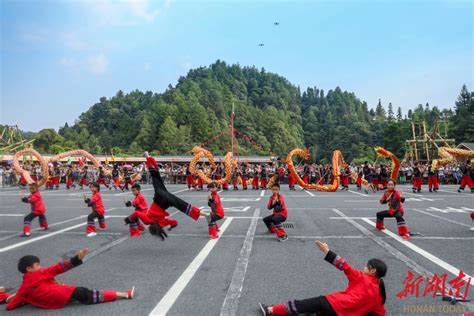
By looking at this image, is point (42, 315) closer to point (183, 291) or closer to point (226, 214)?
point (183, 291)

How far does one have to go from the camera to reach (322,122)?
4764 inches

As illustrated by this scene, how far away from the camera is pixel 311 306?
3.60 meters

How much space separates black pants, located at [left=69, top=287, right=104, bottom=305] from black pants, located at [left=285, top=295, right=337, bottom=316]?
235 centimetres

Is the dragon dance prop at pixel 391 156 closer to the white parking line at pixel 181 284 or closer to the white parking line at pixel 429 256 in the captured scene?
the white parking line at pixel 429 256

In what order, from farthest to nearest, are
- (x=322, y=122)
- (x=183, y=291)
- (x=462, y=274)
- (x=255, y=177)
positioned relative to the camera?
(x=322, y=122)
(x=255, y=177)
(x=462, y=274)
(x=183, y=291)

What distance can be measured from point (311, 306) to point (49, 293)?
313 cm

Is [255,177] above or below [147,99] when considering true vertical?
below

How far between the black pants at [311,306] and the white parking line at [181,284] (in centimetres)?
146

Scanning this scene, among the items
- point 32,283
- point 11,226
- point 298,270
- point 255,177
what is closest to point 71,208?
point 11,226

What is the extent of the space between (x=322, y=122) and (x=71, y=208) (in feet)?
379

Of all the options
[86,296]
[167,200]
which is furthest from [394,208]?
[86,296]

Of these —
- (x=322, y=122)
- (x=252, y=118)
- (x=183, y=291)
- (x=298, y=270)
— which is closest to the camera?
(x=183, y=291)

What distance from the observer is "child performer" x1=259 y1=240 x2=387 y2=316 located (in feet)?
11.6

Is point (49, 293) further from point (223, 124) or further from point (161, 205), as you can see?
point (223, 124)
